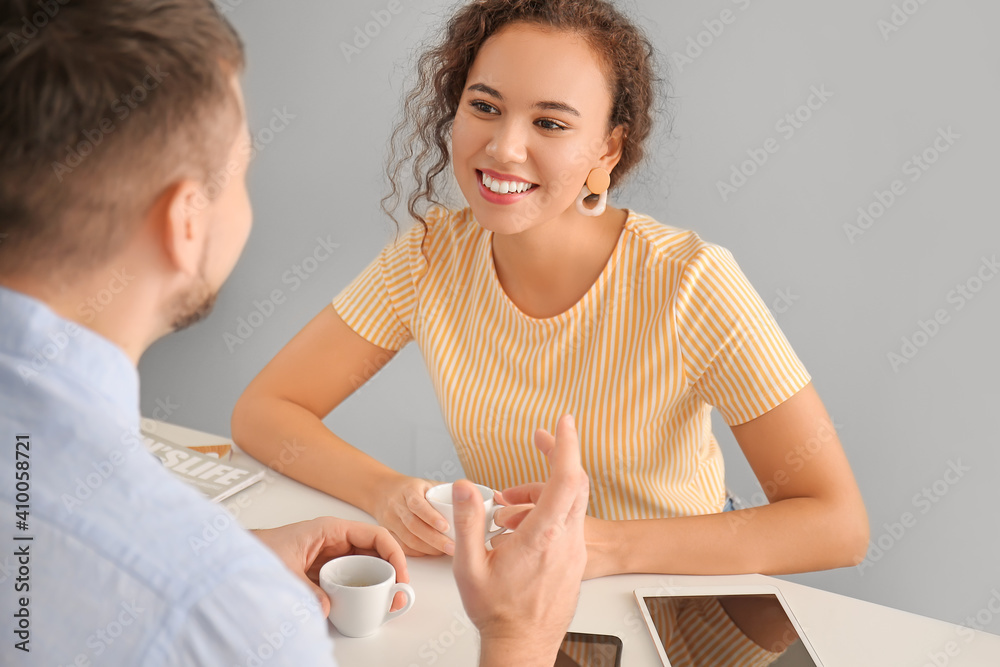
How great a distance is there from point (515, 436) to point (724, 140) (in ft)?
3.42

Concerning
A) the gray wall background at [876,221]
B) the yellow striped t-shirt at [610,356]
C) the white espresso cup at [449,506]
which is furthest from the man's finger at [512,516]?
the gray wall background at [876,221]

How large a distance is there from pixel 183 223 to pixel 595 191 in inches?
38.8

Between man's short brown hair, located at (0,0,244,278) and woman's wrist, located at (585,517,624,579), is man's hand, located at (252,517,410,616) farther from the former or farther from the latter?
man's short brown hair, located at (0,0,244,278)

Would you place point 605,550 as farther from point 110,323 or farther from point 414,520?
point 110,323

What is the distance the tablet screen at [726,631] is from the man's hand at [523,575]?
20 cm

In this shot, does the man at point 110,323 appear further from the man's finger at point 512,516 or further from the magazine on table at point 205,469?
the magazine on table at point 205,469

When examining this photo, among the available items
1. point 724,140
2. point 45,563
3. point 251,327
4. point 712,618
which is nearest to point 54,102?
point 45,563

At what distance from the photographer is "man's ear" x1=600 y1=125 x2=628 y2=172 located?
5.00ft

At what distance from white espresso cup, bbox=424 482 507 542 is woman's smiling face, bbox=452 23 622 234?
1.58 feet

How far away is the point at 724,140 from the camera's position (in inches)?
83.8

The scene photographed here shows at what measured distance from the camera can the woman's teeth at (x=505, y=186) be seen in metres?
1.43

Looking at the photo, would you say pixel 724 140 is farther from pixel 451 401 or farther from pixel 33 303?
pixel 33 303

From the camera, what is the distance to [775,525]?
1.21 meters

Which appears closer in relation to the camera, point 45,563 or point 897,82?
point 45,563
